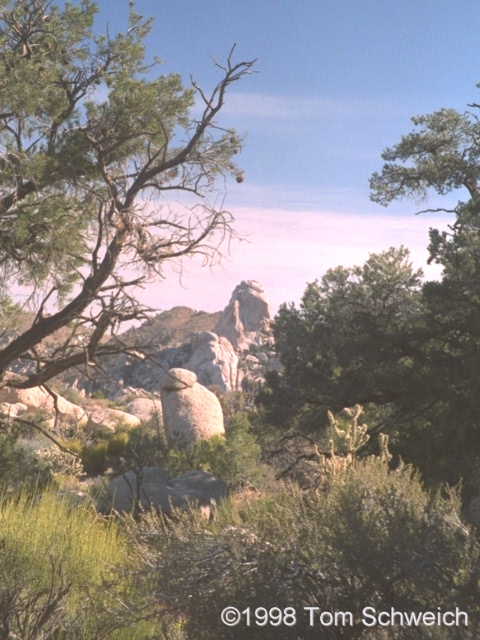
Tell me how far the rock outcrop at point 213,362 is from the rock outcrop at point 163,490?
40537mm

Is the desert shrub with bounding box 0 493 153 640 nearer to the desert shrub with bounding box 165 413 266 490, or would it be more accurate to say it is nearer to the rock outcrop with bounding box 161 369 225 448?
the desert shrub with bounding box 165 413 266 490

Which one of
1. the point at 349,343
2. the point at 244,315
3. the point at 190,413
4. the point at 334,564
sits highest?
the point at 244,315

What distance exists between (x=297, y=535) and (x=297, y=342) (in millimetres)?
7877

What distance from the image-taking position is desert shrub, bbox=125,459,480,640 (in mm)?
4086

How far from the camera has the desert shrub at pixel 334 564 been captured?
409 centimetres

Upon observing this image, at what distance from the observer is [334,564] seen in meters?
4.50

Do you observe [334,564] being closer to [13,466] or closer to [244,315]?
[13,466]

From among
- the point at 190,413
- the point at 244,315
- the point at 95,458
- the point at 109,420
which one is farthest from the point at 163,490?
the point at 244,315

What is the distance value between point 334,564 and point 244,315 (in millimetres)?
70592

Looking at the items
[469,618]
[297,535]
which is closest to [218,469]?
[297,535]

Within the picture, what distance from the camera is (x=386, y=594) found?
425 centimetres

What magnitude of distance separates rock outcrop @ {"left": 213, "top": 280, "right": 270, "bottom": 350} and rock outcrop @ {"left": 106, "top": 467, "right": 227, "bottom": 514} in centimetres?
5606

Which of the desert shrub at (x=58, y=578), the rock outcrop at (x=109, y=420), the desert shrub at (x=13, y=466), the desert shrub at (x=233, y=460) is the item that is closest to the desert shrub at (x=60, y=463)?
the desert shrub at (x=13, y=466)

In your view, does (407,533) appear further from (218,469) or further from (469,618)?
(218,469)
